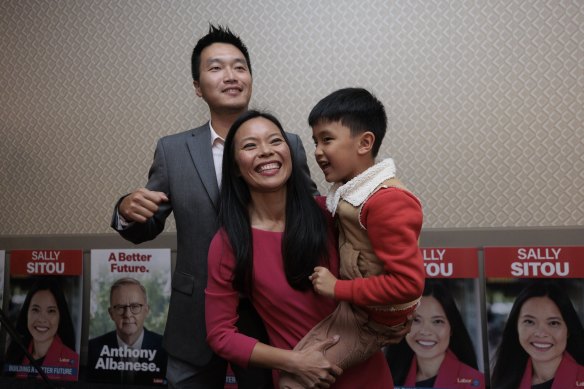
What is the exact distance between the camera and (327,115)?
128 centimetres

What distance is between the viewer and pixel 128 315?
9.62 ft

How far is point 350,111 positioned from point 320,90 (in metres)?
1.49

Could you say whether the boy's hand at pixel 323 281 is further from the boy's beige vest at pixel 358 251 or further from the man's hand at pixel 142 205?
the man's hand at pixel 142 205

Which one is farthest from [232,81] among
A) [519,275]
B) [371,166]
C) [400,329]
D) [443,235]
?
[519,275]

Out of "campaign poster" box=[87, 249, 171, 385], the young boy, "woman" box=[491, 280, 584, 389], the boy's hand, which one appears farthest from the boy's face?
"campaign poster" box=[87, 249, 171, 385]

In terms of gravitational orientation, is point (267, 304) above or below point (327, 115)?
below

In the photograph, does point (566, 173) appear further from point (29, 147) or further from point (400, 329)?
point (29, 147)

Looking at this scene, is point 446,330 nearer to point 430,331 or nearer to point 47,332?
point 430,331

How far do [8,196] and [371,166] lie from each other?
2.72 meters

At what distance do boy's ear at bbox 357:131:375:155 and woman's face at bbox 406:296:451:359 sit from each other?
1440 mm

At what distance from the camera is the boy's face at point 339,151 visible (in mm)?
1274

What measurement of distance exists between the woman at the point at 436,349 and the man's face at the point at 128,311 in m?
1.34

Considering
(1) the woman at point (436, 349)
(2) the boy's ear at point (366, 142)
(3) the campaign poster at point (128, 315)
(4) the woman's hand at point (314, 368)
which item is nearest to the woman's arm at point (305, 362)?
(4) the woman's hand at point (314, 368)

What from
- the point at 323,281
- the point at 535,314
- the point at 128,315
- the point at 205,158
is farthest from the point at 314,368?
the point at 128,315
